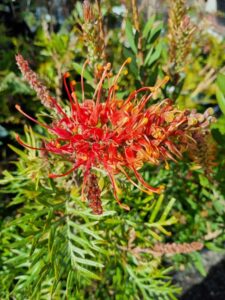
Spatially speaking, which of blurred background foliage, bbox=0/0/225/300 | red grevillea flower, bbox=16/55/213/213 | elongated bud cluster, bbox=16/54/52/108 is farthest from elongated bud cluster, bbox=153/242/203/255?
elongated bud cluster, bbox=16/54/52/108

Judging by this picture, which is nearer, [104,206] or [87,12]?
[87,12]

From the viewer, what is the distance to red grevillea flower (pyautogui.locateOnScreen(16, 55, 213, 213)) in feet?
2.05

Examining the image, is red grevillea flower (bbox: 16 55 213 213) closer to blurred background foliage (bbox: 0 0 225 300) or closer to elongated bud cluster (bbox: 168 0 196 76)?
blurred background foliage (bbox: 0 0 225 300)

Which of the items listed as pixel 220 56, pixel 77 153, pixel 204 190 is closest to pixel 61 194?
pixel 77 153

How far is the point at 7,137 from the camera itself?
143cm

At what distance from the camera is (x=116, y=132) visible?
0.64m

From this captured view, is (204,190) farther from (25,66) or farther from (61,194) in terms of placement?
(25,66)

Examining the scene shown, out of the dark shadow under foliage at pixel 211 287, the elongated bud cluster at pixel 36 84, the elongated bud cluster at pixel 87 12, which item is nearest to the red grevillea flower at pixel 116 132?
the elongated bud cluster at pixel 36 84

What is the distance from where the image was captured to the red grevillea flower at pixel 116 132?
625 mm

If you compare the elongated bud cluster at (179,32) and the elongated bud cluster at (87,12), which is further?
the elongated bud cluster at (179,32)

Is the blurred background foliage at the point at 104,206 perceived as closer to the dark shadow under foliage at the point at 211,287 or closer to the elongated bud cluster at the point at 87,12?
the elongated bud cluster at the point at 87,12

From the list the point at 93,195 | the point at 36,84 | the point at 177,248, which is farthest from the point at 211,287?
the point at 36,84

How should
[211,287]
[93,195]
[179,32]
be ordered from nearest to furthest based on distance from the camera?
1. [93,195]
2. [179,32]
3. [211,287]

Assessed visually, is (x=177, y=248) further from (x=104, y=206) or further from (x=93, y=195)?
(x=93, y=195)
